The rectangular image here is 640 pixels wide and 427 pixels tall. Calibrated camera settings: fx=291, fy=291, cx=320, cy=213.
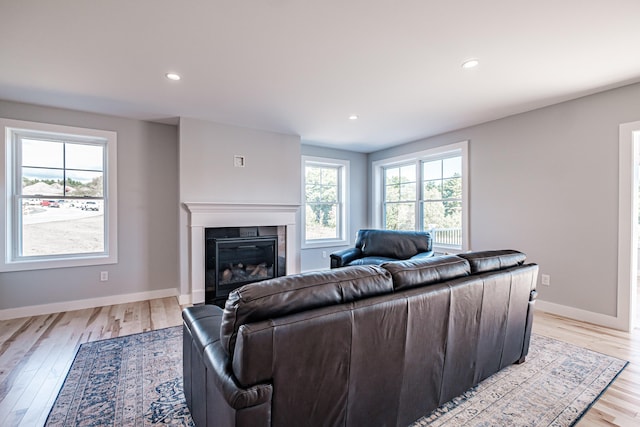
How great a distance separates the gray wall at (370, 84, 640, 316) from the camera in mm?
3023

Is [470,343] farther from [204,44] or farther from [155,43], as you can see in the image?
[155,43]

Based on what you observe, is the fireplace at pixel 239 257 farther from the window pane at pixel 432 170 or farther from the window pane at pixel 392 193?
the window pane at pixel 432 170

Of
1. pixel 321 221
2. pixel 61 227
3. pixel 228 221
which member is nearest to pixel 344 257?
pixel 321 221

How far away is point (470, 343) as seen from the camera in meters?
1.80

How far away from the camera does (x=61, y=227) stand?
3.65 m

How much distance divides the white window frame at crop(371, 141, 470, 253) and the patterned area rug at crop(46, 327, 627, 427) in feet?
6.76

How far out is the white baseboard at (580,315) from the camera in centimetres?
299

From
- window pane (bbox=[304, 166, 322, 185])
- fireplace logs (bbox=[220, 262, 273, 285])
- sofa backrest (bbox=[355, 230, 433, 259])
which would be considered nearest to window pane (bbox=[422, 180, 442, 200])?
sofa backrest (bbox=[355, 230, 433, 259])

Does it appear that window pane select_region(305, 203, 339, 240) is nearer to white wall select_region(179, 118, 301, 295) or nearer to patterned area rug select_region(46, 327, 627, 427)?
white wall select_region(179, 118, 301, 295)

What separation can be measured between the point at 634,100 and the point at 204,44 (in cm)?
401

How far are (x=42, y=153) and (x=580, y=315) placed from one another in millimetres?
6534

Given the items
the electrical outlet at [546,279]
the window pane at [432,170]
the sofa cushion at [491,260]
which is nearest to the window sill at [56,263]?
the sofa cushion at [491,260]

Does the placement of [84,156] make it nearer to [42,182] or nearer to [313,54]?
[42,182]

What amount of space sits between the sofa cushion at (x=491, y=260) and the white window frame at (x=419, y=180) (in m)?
2.20
